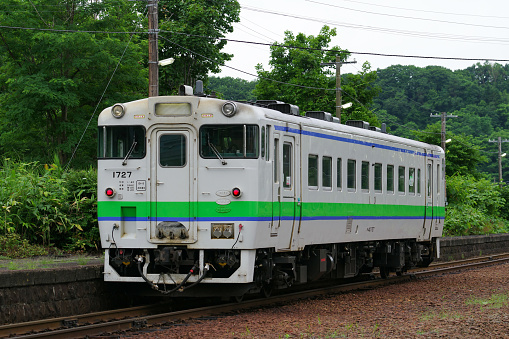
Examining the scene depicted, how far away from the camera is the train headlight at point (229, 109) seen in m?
12.4

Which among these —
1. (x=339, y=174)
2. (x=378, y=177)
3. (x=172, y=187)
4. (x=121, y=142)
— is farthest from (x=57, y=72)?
(x=172, y=187)

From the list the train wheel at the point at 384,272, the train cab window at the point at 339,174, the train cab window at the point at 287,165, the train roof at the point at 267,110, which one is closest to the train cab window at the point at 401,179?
the train roof at the point at 267,110

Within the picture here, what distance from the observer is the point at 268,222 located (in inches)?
497

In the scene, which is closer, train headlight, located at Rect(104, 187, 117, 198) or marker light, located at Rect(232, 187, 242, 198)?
marker light, located at Rect(232, 187, 242, 198)

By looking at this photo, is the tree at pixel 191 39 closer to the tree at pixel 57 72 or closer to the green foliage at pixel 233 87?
the tree at pixel 57 72

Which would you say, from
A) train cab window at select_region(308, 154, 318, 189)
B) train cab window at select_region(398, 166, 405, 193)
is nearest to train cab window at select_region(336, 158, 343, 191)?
train cab window at select_region(308, 154, 318, 189)

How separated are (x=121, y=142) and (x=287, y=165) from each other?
2745 millimetres

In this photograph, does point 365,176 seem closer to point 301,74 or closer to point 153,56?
point 153,56

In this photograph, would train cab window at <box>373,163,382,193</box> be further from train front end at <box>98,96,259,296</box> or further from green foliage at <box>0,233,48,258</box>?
green foliage at <box>0,233,48,258</box>

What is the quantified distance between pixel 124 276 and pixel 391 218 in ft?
24.6

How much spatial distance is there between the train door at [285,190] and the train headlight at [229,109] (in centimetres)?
95

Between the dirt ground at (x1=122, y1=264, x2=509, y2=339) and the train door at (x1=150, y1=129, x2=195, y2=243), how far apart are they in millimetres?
1563

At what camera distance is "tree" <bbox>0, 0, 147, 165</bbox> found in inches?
→ 1155

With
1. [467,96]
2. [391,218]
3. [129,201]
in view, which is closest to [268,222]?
[129,201]
